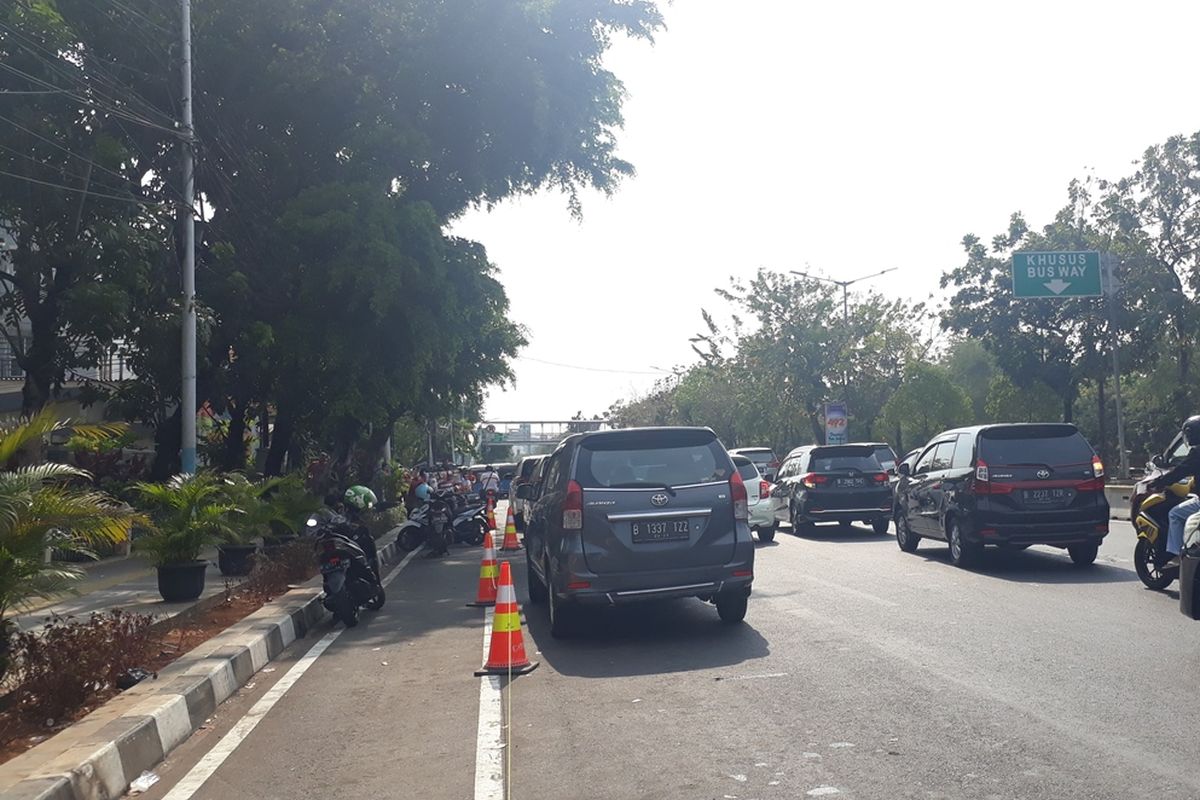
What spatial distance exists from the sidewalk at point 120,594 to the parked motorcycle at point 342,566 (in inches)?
67.0

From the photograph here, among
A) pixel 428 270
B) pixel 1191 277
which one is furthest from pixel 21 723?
pixel 1191 277

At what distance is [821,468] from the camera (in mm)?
21906

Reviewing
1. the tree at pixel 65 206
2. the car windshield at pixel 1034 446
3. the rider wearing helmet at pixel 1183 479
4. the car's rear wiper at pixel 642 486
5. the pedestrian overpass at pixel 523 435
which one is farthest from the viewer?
the pedestrian overpass at pixel 523 435

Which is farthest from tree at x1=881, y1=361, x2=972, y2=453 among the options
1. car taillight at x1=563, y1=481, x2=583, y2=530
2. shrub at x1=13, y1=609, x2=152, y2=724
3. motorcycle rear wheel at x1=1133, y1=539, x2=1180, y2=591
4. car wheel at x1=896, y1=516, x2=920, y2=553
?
shrub at x1=13, y1=609, x2=152, y2=724

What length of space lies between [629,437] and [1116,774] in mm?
5649

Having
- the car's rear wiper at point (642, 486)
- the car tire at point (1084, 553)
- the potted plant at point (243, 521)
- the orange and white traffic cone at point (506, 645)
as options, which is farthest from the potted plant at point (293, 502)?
the car tire at point (1084, 553)

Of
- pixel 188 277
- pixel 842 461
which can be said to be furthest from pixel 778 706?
pixel 188 277

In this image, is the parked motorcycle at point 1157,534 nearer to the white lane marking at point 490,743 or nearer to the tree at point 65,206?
the white lane marking at point 490,743

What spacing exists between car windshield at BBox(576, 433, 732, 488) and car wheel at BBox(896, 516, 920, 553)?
7484 mm

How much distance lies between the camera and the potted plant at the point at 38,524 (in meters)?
7.24

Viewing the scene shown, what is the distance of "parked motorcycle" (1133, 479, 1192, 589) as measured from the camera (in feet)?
37.9

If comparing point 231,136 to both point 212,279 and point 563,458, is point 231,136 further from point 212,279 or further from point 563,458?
point 563,458

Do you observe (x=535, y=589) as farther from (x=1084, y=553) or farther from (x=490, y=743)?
(x=1084, y=553)

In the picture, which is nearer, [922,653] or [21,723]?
[21,723]
